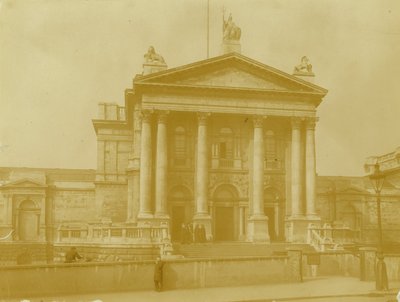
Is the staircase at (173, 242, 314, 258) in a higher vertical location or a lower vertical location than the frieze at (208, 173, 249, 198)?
lower

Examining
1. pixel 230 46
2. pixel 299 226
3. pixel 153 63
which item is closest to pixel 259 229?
pixel 299 226

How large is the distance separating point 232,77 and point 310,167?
884 cm

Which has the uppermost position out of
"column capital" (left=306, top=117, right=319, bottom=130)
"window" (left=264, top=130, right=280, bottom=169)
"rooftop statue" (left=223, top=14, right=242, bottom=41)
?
"rooftop statue" (left=223, top=14, right=242, bottom=41)

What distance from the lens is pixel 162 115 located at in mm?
41531

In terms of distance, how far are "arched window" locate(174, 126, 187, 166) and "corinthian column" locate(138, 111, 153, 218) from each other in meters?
2.86

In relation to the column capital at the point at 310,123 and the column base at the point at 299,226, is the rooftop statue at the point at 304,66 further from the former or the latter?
the column base at the point at 299,226

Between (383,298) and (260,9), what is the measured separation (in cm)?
1177

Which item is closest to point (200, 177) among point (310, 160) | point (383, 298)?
point (310, 160)

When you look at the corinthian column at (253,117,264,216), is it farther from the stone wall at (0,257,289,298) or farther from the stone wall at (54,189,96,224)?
the stone wall at (0,257,289,298)

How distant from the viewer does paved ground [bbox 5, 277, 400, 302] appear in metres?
19.6

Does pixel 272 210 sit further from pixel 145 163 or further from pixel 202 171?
pixel 145 163

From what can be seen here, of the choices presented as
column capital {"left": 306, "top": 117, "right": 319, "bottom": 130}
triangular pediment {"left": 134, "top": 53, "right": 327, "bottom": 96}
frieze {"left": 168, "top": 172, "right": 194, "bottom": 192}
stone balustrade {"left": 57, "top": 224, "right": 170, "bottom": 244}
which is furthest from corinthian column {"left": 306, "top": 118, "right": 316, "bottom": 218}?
stone balustrade {"left": 57, "top": 224, "right": 170, "bottom": 244}

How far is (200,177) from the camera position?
4169 centimetres

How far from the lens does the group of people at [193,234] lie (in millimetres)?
38250
